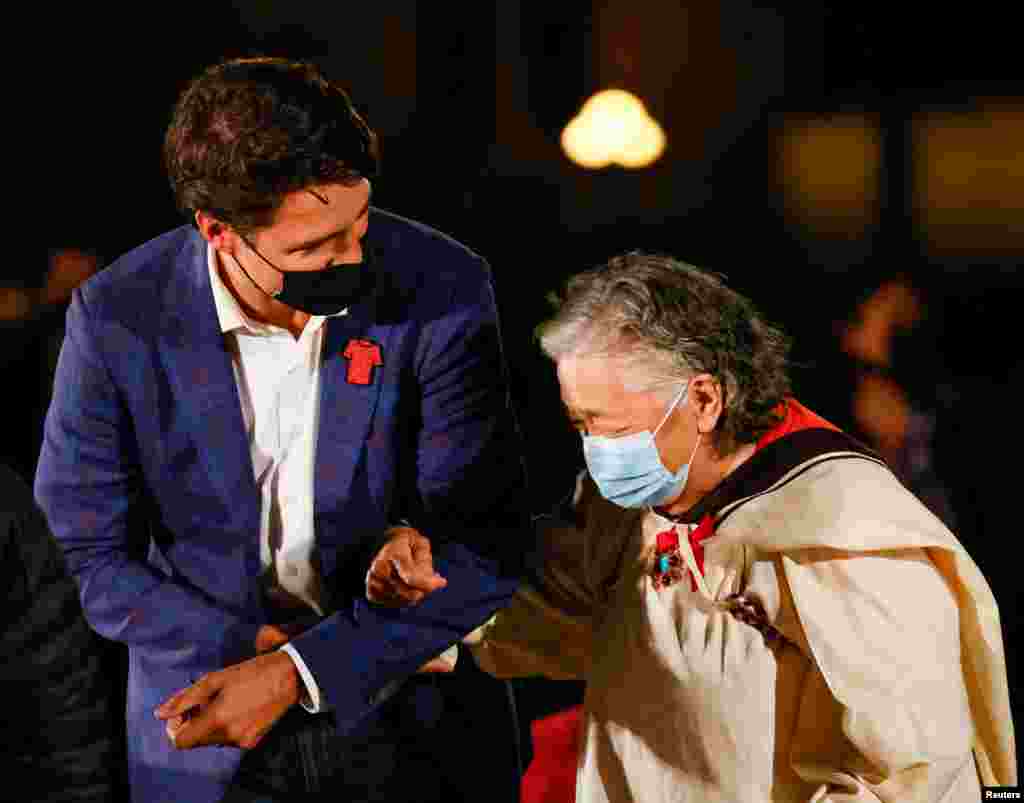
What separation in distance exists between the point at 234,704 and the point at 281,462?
0.43 meters

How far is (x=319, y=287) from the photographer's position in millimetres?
2346

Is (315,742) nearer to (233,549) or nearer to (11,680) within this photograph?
(233,549)

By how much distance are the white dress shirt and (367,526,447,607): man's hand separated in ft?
0.50

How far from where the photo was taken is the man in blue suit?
2.35 meters

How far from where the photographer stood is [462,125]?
2.97 meters

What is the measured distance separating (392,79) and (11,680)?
1523mm

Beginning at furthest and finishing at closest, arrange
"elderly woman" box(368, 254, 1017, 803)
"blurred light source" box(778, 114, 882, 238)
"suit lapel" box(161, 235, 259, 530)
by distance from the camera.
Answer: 1. "blurred light source" box(778, 114, 882, 238)
2. "suit lapel" box(161, 235, 259, 530)
3. "elderly woman" box(368, 254, 1017, 803)

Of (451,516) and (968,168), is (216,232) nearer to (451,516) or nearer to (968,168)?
(451,516)

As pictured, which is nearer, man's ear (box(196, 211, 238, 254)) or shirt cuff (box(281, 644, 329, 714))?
man's ear (box(196, 211, 238, 254))

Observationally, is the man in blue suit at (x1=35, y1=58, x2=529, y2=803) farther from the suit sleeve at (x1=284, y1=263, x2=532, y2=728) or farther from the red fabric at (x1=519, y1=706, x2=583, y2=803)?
the red fabric at (x1=519, y1=706, x2=583, y2=803)

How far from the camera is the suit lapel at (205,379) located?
7.86ft

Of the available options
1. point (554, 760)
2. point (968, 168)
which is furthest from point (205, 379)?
point (968, 168)

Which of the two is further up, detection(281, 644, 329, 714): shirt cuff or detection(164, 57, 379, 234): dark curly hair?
detection(164, 57, 379, 234): dark curly hair

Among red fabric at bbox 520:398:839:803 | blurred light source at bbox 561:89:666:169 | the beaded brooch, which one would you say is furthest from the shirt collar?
blurred light source at bbox 561:89:666:169
